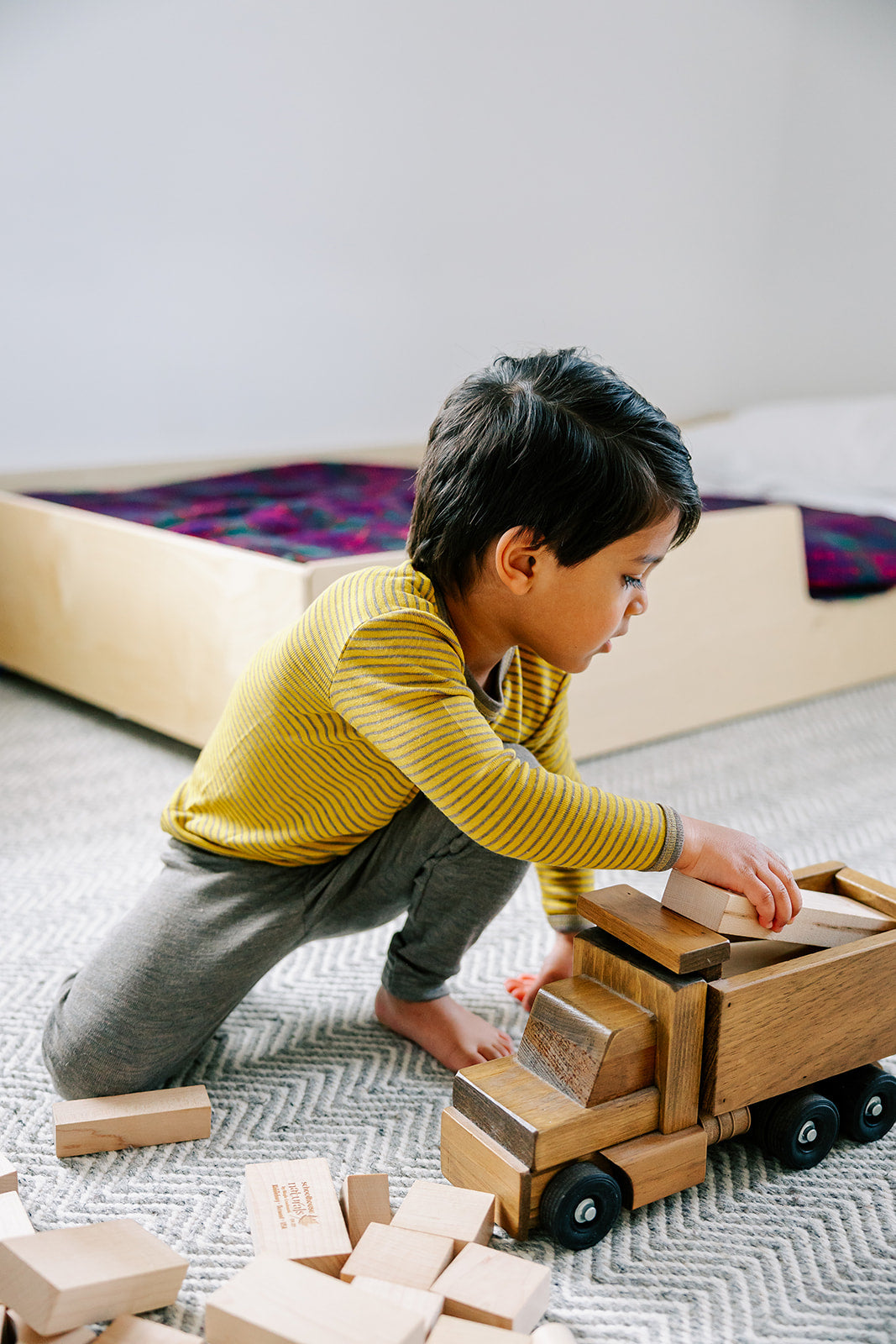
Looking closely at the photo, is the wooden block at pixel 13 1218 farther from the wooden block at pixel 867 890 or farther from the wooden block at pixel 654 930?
the wooden block at pixel 867 890

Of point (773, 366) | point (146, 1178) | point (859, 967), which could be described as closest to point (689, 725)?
point (859, 967)

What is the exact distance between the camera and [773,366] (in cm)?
329

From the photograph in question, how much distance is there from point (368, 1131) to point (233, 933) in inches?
7.3

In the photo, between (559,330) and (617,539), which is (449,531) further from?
(559,330)

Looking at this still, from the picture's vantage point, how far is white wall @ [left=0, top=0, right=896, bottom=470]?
238cm

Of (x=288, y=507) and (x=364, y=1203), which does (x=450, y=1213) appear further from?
(x=288, y=507)

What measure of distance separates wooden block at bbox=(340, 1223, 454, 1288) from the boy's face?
408 mm

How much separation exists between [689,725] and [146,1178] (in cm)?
122

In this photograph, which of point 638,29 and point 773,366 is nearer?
point 638,29

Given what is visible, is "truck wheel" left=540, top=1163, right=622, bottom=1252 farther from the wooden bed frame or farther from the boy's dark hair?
the wooden bed frame

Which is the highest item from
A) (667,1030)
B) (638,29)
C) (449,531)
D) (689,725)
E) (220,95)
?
(638,29)

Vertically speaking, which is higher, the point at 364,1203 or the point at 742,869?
the point at 742,869

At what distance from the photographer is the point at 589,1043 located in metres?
0.74

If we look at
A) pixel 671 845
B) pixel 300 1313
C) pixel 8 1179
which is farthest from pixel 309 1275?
pixel 671 845
